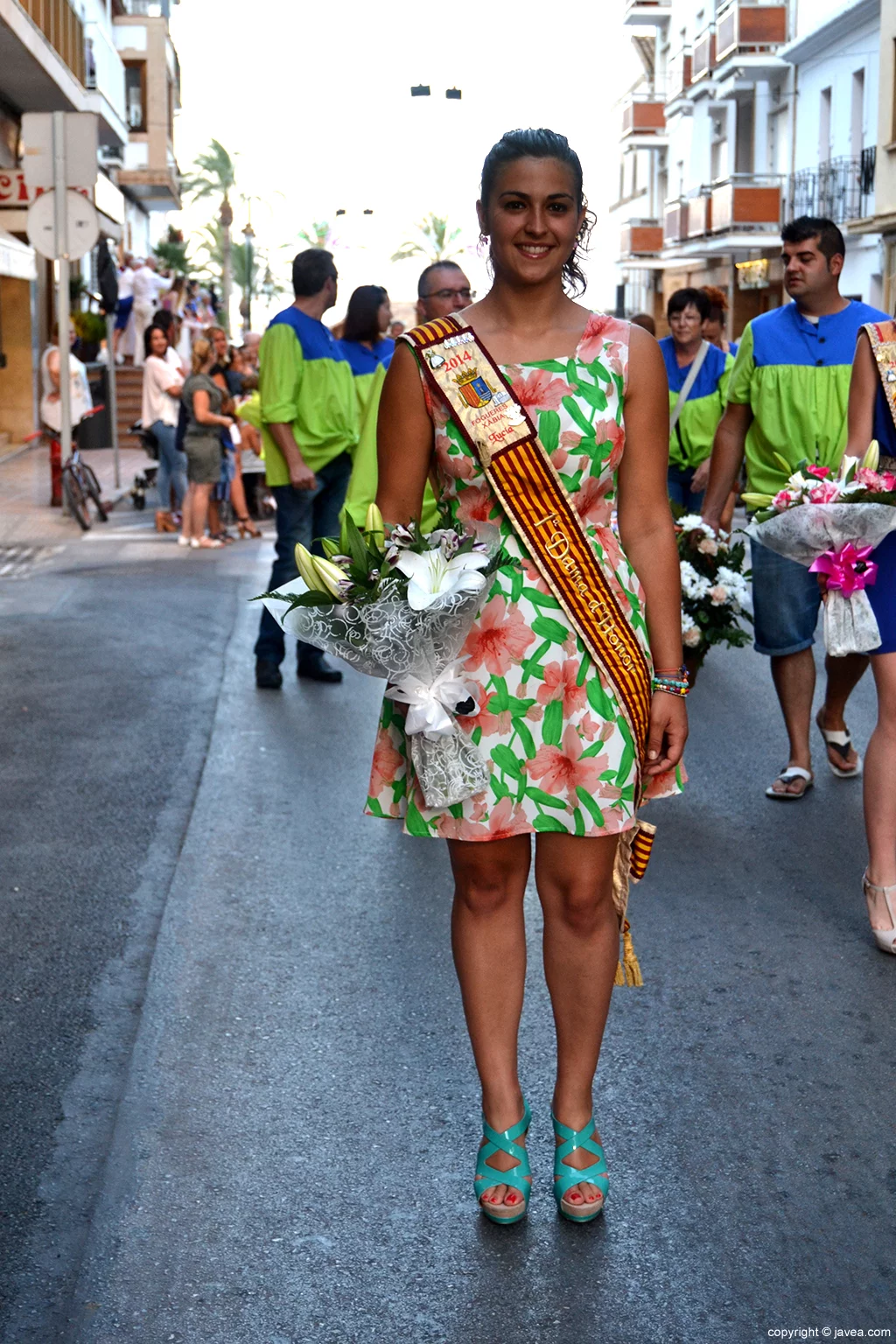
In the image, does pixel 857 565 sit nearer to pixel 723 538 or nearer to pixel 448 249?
pixel 723 538

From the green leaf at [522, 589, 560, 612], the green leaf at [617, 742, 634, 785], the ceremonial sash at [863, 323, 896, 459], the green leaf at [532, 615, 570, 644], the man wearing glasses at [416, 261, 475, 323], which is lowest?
the green leaf at [617, 742, 634, 785]

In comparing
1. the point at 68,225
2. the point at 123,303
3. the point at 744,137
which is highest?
the point at 744,137

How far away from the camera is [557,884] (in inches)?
139

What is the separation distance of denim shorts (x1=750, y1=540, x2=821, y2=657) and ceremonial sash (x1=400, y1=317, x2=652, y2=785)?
3448mm

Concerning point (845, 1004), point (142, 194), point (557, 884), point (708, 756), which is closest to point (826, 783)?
point (708, 756)

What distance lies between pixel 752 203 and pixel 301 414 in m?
38.0

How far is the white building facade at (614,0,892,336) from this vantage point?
37812mm

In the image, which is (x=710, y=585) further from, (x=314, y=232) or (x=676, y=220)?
(x=314, y=232)

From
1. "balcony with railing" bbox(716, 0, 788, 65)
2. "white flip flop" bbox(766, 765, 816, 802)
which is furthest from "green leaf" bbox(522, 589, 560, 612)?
"balcony with railing" bbox(716, 0, 788, 65)

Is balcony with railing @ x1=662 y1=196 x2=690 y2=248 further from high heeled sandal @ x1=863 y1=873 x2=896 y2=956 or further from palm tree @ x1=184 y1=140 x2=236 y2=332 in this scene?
high heeled sandal @ x1=863 y1=873 x2=896 y2=956

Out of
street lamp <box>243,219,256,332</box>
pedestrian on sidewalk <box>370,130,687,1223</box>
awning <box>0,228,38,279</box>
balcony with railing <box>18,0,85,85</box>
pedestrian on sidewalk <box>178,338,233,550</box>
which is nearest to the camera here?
pedestrian on sidewalk <box>370,130,687,1223</box>

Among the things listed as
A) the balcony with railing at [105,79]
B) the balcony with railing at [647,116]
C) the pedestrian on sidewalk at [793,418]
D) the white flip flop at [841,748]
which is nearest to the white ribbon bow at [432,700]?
the pedestrian on sidewalk at [793,418]

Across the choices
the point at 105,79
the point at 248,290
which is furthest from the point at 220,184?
the point at 105,79

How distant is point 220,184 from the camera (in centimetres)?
7350
